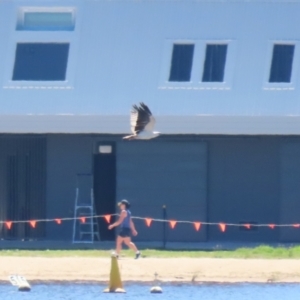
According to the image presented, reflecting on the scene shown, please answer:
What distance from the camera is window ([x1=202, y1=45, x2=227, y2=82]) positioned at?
27359 mm

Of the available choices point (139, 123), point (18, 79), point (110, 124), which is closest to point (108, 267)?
point (139, 123)

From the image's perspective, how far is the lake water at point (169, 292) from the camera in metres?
19.0

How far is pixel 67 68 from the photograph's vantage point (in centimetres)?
2738

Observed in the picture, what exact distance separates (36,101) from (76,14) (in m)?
2.26

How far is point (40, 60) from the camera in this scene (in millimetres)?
27750

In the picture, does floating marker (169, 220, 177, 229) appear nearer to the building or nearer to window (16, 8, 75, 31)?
the building

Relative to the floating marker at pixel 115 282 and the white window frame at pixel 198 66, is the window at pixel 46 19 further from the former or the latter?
the floating marker at pixel 115 282

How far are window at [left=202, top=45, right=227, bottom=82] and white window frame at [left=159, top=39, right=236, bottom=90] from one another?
0.34 ft

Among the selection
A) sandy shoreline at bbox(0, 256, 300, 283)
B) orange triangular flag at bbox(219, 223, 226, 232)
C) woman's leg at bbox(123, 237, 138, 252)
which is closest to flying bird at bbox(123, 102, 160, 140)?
woman's leg at bbox(123, 237, 138, 252)

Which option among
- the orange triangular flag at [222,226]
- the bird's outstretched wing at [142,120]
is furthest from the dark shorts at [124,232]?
the orange triangular flag at [222,226]

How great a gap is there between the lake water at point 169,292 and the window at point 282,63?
7884 mm

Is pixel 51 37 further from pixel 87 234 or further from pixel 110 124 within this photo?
pixel 87 234

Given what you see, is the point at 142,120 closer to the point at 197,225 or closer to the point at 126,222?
the point at 126,222

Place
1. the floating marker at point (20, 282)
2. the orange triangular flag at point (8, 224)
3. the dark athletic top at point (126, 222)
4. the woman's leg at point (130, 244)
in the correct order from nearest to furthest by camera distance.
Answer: the floating marker at point (20, 282)
the woman's leg at point (130, 244)
the dark athletic top at point (126, 222)
the orange triangular flag at point (8, 224)
